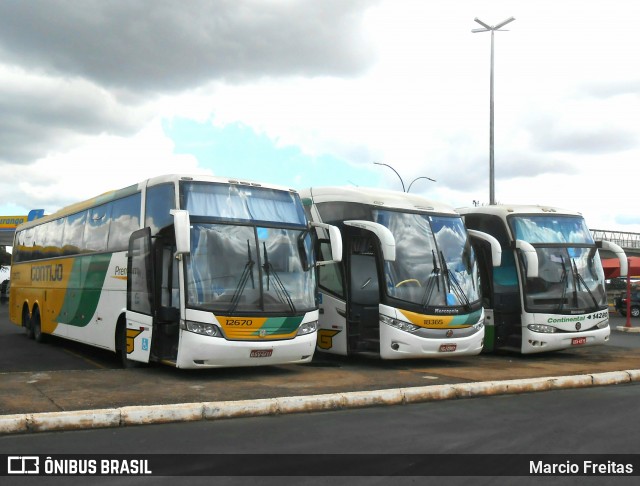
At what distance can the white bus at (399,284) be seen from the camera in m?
12.9

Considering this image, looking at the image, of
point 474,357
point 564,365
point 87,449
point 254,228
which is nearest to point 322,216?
point 254,228

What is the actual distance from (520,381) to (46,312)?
12118 mm

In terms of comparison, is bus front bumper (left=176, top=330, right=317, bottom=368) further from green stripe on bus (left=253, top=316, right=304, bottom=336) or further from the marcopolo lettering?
the marcopolo lettering

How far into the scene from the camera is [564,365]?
14.1 meters

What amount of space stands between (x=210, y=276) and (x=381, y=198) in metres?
4.25

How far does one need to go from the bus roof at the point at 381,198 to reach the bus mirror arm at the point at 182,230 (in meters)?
4.31

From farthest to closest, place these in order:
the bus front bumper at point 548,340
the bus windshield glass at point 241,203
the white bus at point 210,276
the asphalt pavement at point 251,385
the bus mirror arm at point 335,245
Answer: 1. the bus front bumper at point 548,340
2. the bus mirror arm at point 335,245
3. the bus windshield glass at point 241,203
4. the white bus at point 210,276
5. the asphalt pavement at point 251,385

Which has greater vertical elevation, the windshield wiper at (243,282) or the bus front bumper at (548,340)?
the windshield wiper at (243,282)

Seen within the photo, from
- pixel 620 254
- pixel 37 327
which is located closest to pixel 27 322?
pixel 37 327

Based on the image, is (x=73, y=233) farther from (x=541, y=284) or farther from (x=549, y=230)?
(x=549, y=230)

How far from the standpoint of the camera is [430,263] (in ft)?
43.9

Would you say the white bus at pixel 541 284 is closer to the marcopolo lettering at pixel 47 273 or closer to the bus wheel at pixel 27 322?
the marcopolo lettering at pixel 47 273

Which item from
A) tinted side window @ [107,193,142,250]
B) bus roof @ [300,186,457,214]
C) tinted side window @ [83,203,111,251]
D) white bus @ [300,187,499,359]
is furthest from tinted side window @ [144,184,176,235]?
bus roof @ [300,186,457,214]

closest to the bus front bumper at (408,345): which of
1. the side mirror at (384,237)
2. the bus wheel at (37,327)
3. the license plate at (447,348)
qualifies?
the license plate at (447,348)
